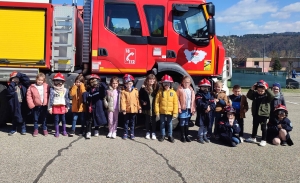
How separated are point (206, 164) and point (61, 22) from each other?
4463 mm

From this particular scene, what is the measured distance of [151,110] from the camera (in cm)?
704

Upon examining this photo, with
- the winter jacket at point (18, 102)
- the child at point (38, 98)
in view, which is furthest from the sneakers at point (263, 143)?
the winter jacket at point (18, 102)

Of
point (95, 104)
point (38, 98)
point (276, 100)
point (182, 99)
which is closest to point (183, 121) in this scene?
point (182, 99)

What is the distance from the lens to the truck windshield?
7629mm

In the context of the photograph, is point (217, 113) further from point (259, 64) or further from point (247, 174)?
point (259, 64)

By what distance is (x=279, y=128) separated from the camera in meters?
6.89

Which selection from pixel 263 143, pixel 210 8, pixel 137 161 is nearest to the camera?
pixel 137 161

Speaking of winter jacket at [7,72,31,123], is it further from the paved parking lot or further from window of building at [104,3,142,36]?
window of building at [104,3,142,36]

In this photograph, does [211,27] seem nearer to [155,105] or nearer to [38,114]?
[155,105]

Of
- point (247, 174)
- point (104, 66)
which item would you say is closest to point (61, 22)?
point (104, 66)

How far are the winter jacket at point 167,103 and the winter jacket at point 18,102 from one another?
2724mm

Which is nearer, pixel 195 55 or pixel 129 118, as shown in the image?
pixel 129 118

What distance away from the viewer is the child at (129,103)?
7.00m

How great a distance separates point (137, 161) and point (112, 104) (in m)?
1.97
